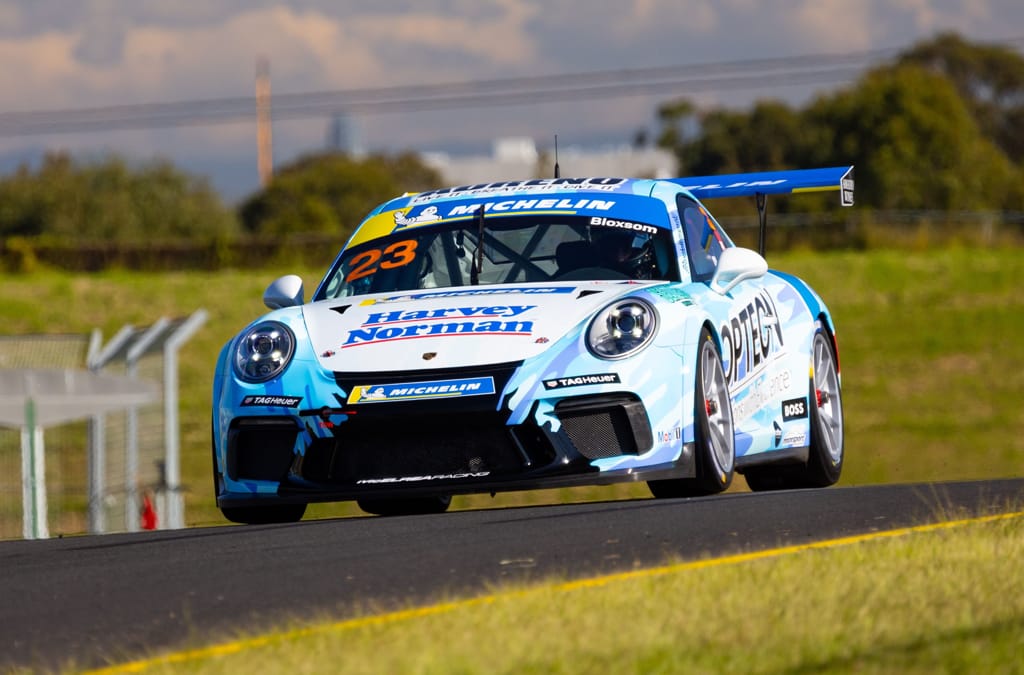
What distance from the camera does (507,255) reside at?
8984mm

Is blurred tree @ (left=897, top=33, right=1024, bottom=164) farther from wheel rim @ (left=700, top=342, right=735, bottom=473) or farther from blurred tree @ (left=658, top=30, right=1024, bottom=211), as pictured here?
wheel rim @ (left=700, top=342, right=735, bottom=473)

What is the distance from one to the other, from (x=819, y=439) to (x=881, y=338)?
32.2 meters

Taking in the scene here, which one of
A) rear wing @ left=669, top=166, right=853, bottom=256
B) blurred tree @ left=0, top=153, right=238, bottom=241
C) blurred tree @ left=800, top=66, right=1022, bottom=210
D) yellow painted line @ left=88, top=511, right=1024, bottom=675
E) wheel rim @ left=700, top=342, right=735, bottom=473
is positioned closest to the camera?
yellow painted line @ left=88, top=511, right=1024, bottom=675

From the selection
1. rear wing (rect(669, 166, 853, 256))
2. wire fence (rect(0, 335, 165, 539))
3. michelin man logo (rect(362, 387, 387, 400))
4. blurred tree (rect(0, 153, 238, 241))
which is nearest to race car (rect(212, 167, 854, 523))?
michelin man logo (rect(362, 387, 387, 400))

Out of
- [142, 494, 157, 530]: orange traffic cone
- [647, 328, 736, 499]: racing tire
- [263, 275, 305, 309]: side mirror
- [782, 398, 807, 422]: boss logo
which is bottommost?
[142, 494, 157, 530]: orange traffic cone

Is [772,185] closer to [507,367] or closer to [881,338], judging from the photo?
[507,367]

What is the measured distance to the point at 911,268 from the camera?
1827 inches

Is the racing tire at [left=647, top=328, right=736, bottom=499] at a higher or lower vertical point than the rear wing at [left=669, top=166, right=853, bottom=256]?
lower

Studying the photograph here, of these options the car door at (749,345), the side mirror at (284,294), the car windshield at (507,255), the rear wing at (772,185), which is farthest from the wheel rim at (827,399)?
the side mirror at (284,294)

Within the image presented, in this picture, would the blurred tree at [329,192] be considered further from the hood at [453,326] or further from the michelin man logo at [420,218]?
the hood at [453,326]

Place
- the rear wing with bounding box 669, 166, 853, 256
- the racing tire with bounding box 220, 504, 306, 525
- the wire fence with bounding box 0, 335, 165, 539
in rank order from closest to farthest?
the racing tire with bounding box 220, 504, 306, 525
the rear wing with bounding box 669, 166, 853, 256
the wire fence with bounding box 0, 335, 165, 539

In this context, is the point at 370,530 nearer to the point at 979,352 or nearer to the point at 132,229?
the point at 979,352

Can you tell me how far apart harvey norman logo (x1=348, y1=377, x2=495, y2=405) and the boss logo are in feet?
7.45

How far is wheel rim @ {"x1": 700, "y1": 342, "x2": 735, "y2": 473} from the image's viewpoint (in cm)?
799
